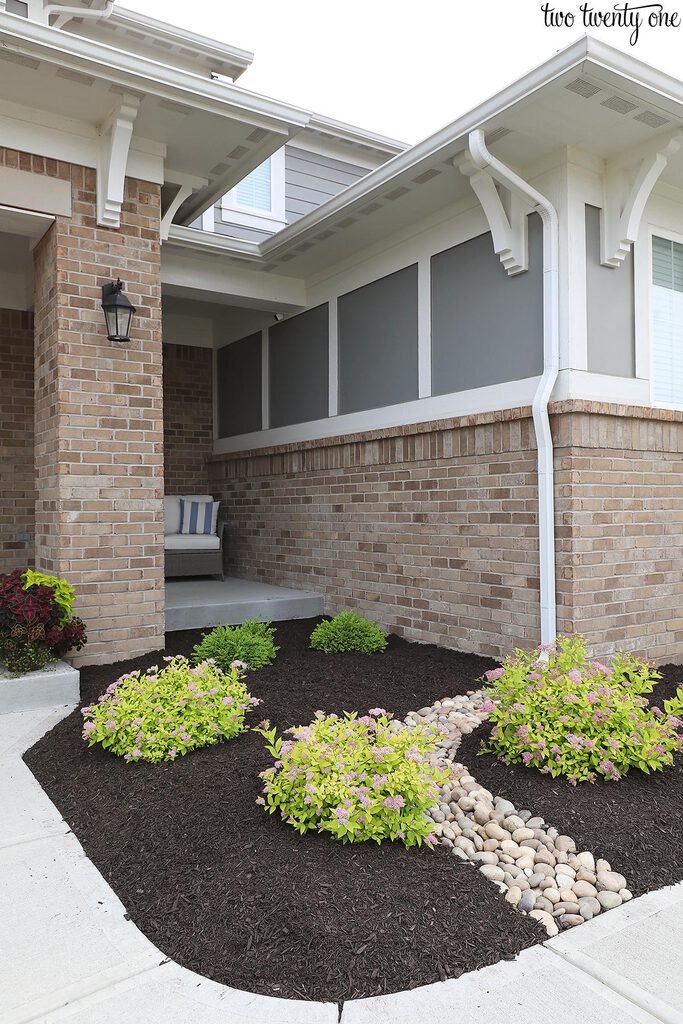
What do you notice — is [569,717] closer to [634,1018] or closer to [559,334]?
[634,1018]

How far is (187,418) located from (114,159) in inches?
165

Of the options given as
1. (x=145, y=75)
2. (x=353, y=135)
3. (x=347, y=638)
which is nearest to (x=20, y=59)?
(x=145, y=75)

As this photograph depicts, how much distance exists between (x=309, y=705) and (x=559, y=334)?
8.89 ft

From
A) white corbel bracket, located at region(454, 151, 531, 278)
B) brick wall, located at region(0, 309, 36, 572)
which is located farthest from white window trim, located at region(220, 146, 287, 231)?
white corbel bracket, located at region(454, 151, 531, 278)

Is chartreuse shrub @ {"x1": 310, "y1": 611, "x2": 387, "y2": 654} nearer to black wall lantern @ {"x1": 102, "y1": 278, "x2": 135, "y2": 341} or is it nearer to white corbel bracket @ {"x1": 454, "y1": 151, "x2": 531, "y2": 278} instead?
black wall lantern @ {"x1": 102, "y1": 278, "x2": 135, "y2": 341}

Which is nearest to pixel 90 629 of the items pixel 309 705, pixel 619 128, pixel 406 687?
pixel 309 705

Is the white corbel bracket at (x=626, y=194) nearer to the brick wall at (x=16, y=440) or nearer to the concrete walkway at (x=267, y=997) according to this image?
the concrete walkway at (x=267, y=997)

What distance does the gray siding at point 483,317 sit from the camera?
4711 millimetres

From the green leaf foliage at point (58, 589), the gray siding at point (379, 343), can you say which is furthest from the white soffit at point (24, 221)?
the gray siding at point (379, 343)

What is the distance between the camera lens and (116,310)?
456 centimetres

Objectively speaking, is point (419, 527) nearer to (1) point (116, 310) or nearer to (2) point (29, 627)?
(1) point (116, 310)

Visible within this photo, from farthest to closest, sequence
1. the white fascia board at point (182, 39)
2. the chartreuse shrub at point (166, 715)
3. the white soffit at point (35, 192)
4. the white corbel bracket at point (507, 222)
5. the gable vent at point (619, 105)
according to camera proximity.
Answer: the white fascia board at point (182, 39) < the white corbel bracket at point (507, 222) < the white soffit at point (35, 192) < the gable vent at point (619, 105) < the chartreuse shrub at point (166, 715)

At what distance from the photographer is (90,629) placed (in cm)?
466

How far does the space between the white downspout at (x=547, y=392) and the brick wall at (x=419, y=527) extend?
0.51 feet
